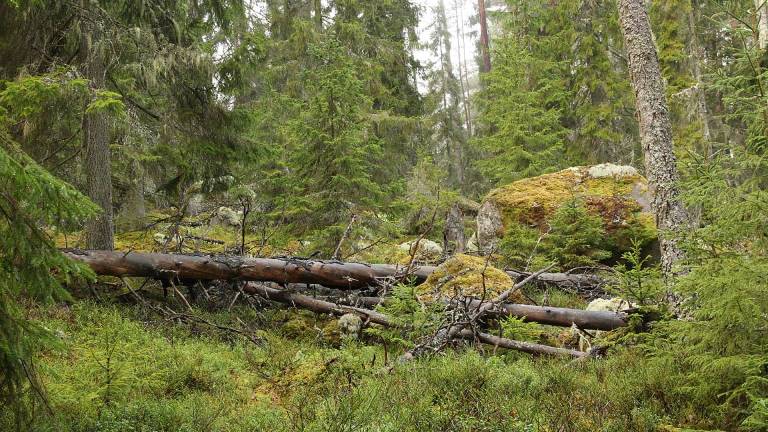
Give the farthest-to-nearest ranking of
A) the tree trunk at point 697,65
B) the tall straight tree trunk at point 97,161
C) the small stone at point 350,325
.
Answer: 1. the tree trunk at point 697,65
2. the tall straight tree trunk at point 97,161
3. the small stone at point 350,325

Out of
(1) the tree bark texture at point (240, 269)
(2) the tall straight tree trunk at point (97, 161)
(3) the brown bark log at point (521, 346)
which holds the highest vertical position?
(2) the tall straight tree trunk at point (97, 161)

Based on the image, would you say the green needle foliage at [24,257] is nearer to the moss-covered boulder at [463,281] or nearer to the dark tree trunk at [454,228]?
the moss-covered boulder at [463,281]

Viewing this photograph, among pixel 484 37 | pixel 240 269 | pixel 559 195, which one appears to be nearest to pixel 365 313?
pixel 240 269

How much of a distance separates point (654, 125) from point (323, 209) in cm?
756

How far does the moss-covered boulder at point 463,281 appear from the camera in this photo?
362 inches

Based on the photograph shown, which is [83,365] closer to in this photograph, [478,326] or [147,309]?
[147,309]

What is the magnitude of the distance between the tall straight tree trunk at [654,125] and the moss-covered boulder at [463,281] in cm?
278

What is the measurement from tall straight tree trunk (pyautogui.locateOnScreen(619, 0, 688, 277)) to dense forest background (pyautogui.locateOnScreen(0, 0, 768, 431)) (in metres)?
0.62

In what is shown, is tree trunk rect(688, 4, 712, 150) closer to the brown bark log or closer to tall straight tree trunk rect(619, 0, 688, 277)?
tall straight tree trunk rect(619, 0, 688, 277)

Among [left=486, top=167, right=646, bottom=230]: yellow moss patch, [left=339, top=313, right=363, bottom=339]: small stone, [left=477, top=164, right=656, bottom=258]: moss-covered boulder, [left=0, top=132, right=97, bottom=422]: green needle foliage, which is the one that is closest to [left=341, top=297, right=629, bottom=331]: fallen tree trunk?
[left=339, top=313, right=363, bottom=339]: small stone

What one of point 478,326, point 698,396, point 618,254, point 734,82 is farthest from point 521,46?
point 698,396

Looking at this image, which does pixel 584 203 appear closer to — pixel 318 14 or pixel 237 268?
pixel 237 268

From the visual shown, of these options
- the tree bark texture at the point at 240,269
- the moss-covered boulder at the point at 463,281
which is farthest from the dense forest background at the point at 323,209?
the moss-covered boulder at the point at 463,281

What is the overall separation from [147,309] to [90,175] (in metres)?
2.83
